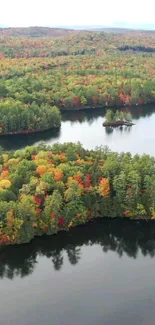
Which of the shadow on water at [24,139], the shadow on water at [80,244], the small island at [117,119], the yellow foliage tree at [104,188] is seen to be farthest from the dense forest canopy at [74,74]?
the shadow on water at [80,244]

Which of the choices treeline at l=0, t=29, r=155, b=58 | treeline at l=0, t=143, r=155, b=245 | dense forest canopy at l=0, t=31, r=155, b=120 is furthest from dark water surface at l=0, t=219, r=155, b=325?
treeline at l=0, t=29, r=155, b=58

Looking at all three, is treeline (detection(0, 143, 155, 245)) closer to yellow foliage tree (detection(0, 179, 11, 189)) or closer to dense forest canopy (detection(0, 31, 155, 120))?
yellow foliage tree (detection(0, 179, 11, 189))

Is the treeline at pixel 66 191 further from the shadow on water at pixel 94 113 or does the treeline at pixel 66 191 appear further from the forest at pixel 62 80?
the shadow on water at pixel 94 113

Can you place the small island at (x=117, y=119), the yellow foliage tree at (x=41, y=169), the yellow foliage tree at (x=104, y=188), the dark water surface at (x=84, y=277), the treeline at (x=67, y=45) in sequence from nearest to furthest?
the dark water surface at (x=84, y=277), the yellow foliage tree at (x=104, y=188), the yellow foliage tree at (x=41, y=169), the small island at (x=117, y=119), the treeline at (x=67, y=45)

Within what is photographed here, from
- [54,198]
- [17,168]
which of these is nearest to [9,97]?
[17,168]

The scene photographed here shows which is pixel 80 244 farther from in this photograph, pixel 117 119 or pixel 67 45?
pixel 67 45

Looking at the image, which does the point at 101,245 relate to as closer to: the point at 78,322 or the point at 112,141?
the point at 78,322

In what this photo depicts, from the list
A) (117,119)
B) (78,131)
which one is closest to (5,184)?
(78,131)
